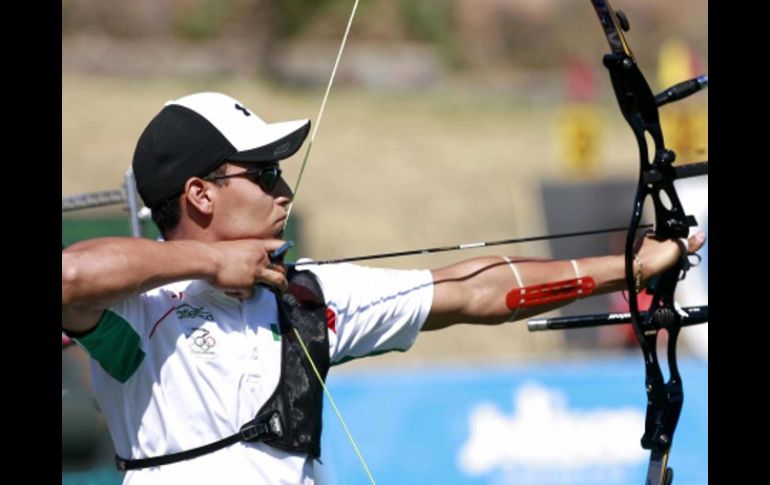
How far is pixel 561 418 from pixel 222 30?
1298cm

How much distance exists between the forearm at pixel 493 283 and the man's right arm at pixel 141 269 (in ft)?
1.74

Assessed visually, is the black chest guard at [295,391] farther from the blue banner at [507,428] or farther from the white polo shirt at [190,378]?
the blue banner at [507,428]

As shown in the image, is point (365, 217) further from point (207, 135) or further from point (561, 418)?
point (207, 135)

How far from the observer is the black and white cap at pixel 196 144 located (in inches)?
114

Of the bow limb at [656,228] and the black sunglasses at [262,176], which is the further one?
the bow limb at [656,228]

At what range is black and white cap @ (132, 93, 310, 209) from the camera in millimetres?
2908

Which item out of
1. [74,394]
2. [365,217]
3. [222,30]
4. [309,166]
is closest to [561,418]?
[74,394]

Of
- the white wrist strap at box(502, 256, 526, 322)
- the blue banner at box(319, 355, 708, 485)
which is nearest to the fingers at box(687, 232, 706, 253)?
the white wrist strap at box(502, 256, 526, 322)

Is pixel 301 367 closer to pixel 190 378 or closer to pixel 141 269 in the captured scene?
pixel 190 378

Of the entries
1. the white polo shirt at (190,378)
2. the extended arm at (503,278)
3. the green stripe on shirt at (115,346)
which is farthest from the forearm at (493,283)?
the green stripe on shirt at (115,346)

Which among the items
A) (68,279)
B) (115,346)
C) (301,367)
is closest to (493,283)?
(301,367)

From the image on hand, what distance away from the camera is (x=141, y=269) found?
2605mm

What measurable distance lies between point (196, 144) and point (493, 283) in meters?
0.84
